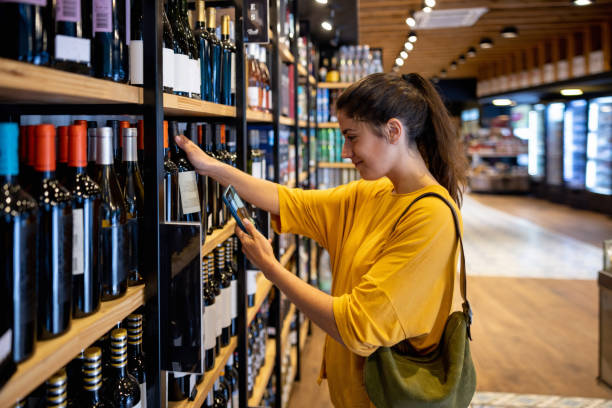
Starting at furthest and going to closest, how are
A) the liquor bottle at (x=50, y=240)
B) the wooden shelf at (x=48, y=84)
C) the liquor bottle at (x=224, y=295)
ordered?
the liquor bottle at (x=224, y=295) < the liquor bottle at (x=50, y=240) < the wooden shelf at (x=48, y=84)

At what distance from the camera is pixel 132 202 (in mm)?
1241

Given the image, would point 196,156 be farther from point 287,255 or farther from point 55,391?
point 287,255

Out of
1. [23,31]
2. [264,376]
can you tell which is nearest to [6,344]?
[23,31]

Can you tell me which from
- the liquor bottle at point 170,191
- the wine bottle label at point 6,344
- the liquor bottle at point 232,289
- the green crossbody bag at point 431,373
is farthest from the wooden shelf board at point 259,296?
the wine bottle label at point 6,344

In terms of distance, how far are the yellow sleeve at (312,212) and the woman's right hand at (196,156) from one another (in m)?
0.39

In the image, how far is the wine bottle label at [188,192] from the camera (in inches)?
51.3

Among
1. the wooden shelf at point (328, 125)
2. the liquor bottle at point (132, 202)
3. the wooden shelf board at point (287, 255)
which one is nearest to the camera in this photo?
the liquor bottle at point (132, 202)

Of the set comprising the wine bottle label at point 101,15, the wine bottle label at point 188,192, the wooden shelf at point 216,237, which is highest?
the wine bottle label at point 101,15

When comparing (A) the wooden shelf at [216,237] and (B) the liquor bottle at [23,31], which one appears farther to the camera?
(A) the wooden shelf at [216,237]

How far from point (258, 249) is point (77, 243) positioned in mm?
631

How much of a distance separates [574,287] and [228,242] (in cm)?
482

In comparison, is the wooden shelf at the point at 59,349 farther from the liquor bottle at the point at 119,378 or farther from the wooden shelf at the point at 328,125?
the wooden shelf at the point at 328,125

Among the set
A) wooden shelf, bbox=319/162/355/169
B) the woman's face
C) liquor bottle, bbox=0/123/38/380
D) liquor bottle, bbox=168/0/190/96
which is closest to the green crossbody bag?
the woman's face

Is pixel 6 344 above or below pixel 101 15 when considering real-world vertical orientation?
below
